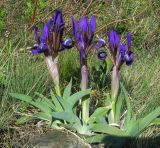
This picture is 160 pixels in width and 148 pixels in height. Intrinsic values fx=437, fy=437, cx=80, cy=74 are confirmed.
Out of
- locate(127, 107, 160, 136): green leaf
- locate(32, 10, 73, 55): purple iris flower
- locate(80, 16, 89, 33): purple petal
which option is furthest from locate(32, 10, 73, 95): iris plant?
locate(127, 107, 160, 136): green leaf

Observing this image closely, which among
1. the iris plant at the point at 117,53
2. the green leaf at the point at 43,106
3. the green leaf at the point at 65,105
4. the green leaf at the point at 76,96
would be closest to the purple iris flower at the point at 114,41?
the iris plant at the point at 117,53

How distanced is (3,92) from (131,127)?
0.83 metres

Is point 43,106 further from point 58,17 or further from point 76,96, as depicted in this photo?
point 58,17

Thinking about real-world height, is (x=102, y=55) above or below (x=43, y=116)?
above

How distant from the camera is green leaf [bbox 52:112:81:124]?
230 centimetres

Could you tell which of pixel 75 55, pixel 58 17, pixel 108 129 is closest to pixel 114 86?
pixel 108 129

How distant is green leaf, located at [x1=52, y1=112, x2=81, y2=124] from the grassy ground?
14.4 inches

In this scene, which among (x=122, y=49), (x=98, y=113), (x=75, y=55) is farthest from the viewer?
(x=75, y=55)

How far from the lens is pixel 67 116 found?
2.35 meters

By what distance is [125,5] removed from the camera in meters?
4.90

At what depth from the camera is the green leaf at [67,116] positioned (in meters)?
2.30

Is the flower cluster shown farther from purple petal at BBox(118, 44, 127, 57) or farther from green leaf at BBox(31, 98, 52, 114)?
green leaf at BBox(31, 98, 52, 114)

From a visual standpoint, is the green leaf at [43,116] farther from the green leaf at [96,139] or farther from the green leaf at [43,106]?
the green leaf at [96,139]

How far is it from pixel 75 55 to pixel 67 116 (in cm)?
113
